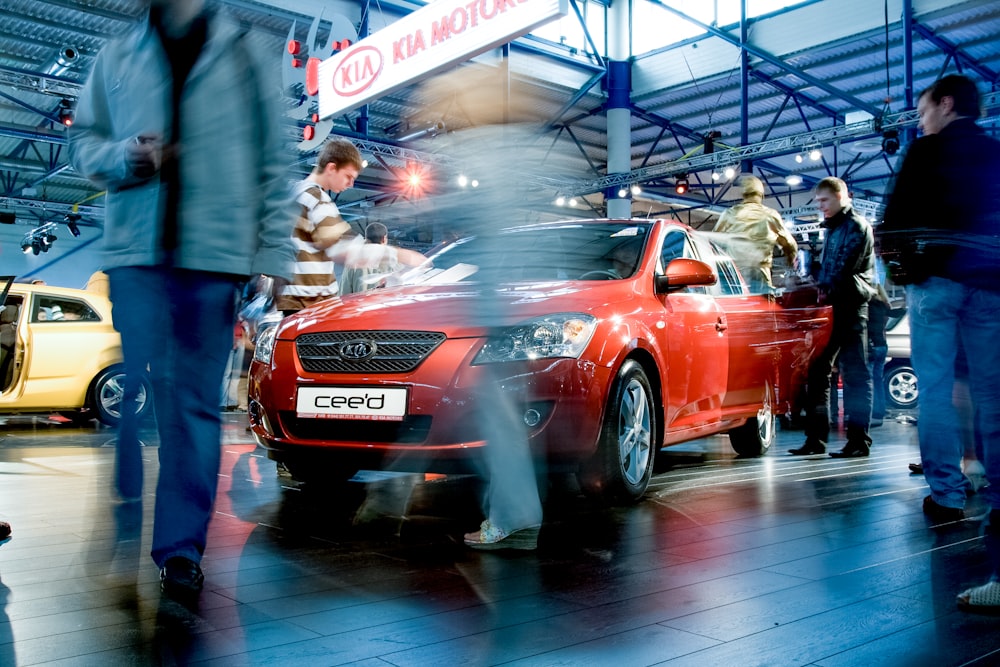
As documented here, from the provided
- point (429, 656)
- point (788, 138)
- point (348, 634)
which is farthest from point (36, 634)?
point (788, 138)

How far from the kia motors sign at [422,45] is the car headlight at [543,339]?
19.9 ft

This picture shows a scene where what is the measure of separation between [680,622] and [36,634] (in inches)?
61.2

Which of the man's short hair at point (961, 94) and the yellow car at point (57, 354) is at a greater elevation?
the man's short hair at point (961, 94)

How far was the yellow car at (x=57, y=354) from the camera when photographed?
7676 mm

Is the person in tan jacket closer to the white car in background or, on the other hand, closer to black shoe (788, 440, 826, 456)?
black shoe (788, 440, 826, 456)

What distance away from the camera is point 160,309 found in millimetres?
2564

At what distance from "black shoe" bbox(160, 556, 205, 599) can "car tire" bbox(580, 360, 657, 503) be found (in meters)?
1.70

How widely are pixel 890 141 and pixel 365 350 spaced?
13.7m

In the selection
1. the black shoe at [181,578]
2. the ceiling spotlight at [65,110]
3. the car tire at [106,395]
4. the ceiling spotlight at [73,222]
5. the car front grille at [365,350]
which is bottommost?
the black shoe at [181,578]

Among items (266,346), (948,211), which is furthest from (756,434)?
(266,346)

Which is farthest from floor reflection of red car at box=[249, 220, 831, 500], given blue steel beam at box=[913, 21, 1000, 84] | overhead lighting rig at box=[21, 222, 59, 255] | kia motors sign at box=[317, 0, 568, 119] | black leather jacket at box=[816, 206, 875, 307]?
overhead lighting rig at box=[21, 222, 59, 255]

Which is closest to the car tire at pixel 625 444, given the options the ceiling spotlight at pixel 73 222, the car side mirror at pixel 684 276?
the car side mirror at pixel 684 276

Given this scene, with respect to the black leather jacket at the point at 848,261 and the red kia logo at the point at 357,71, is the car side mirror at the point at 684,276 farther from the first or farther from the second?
the red kia logo at the point at 357,71

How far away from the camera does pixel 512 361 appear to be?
3504 mm
